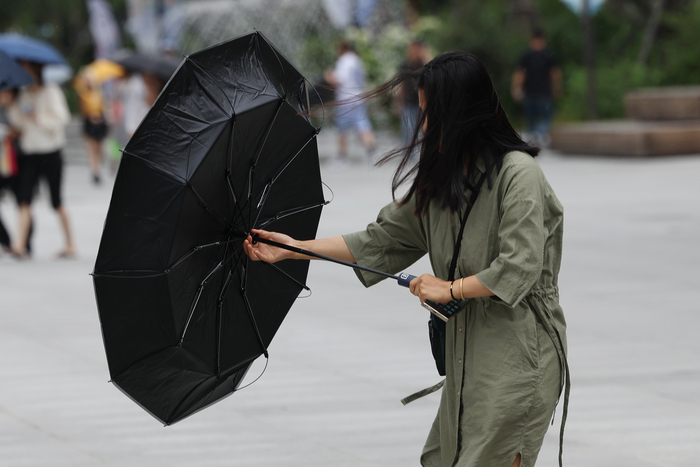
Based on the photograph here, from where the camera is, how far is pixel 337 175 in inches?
664

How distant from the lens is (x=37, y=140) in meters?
9.92

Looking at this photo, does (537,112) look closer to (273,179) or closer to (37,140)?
(37,140)

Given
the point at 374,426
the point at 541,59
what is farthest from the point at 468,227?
the point at 541,59

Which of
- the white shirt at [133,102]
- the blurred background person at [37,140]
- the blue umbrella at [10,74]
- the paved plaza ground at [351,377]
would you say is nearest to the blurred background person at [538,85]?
the white shirt at [133,102]

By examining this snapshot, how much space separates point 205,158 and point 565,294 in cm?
511

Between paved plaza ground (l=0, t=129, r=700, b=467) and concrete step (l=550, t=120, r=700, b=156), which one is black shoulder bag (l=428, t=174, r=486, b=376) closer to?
paved plaza ground (l=0, t=129, r=700, b=467)

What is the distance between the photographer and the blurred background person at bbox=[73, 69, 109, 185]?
1798 centimetres

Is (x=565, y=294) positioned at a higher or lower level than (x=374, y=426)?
lower

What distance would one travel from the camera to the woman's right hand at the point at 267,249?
330 cm

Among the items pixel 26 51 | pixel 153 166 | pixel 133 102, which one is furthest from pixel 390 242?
pixel 133 102

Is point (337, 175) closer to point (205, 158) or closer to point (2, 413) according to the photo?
point (2, 413)

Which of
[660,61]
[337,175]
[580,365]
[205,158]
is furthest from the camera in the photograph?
[660,61]

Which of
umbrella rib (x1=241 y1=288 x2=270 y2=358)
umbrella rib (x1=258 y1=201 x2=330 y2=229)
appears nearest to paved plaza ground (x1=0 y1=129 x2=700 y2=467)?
umbrella rib (x1=241 y1=288 x2=270 y2=358)

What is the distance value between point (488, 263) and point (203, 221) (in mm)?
876
